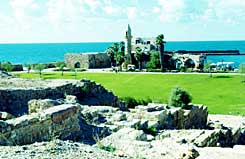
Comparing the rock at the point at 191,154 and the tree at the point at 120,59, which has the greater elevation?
the tree at the point at 120,59

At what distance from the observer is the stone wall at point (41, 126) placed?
12047 mm

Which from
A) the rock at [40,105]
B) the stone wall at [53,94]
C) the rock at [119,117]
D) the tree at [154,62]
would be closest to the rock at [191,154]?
the rock at [119,117]

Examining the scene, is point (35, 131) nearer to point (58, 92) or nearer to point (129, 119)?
point (129, 119)

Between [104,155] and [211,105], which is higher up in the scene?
[104,155]

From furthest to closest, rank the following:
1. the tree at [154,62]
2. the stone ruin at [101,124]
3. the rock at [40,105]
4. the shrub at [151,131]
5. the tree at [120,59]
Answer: the tree at [120,59] < the tree at [154,62] < the shrub at [151,131] < the rock at [40,105] < the stone ruin at [101,124]

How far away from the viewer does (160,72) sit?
2955 inches

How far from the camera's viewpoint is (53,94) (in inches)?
958

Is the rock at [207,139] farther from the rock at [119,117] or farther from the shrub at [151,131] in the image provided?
the rock at [119,117]

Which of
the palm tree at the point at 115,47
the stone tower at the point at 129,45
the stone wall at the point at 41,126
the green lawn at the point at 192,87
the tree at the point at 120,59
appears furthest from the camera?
the stone tower at the point at 129,45

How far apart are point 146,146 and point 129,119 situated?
5.85m

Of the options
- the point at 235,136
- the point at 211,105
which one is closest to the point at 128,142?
the point at 235,136

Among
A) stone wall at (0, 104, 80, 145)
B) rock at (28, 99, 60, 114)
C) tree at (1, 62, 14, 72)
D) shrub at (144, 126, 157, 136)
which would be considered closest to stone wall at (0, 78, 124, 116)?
rock at (28, 99, 60, 114)

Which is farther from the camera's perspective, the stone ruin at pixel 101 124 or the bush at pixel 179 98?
the bush at pixel 179 98

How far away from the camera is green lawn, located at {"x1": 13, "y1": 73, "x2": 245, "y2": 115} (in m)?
42.1
